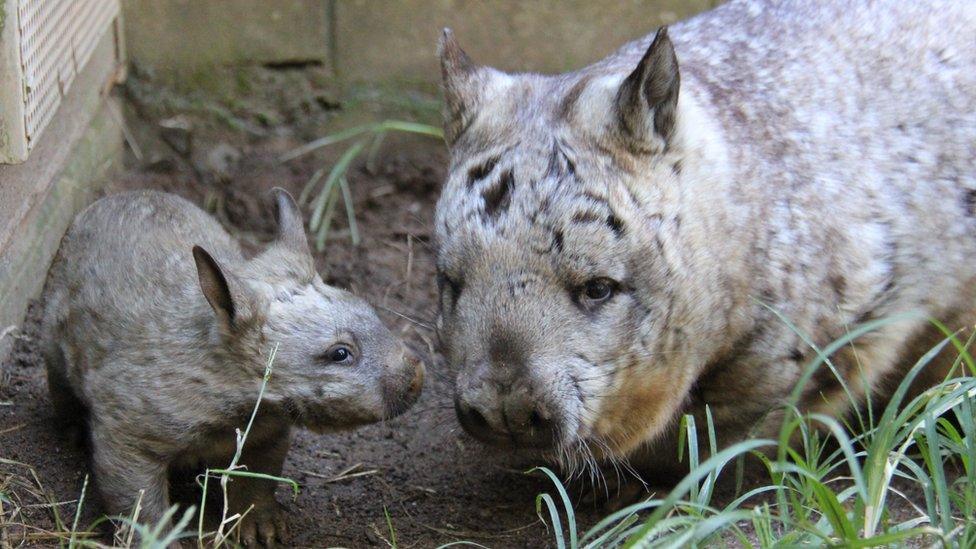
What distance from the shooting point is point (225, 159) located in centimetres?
476

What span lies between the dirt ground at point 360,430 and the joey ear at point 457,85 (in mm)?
488

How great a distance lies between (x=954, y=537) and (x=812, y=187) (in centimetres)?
90

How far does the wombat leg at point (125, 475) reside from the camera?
2.88 metres

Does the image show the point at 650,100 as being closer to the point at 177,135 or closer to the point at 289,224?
the point at 289,224

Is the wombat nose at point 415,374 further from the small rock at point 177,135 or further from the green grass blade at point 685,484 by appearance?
the small rock at point 177,135

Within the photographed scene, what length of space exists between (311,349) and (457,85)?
71cm

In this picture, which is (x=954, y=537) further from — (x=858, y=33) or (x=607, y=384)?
(x=858, y=33)

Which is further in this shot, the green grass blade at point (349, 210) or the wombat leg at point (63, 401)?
the green grass blade at point (349, 210)

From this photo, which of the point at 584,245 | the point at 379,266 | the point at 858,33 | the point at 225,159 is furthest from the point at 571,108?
the point at 225,159

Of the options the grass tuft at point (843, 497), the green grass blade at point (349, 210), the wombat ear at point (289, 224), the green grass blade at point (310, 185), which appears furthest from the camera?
the green grass blade at point (310, 185)

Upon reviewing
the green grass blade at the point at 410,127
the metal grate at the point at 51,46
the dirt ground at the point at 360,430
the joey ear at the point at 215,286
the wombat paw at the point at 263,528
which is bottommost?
the wombat paw at the point at 263,528

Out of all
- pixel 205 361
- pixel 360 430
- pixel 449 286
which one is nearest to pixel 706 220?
pixel 449 286

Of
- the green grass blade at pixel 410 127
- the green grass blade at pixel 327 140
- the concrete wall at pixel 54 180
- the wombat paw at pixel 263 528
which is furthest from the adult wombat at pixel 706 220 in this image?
the green grass blade at pixel 327 140

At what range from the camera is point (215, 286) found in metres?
2.82
